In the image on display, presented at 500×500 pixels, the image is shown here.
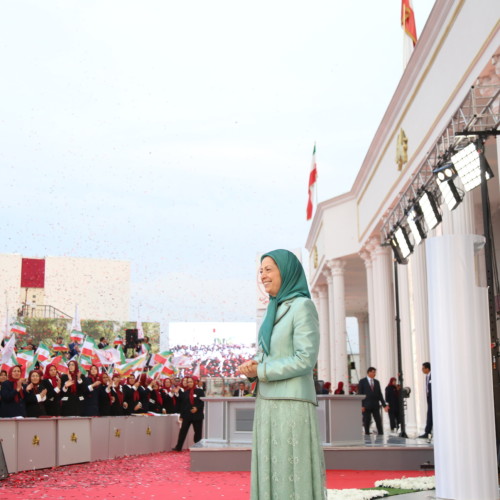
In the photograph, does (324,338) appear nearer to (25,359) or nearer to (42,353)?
(42,353)

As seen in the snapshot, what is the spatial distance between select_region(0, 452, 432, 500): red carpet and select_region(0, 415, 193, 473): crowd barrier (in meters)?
0.22

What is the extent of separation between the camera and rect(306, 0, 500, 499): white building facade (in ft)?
24.9

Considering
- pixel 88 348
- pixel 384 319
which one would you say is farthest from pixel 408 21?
pixel 88 348

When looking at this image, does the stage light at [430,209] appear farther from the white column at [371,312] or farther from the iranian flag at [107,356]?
the white column at [371,312]

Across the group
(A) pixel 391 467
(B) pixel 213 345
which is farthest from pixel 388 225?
(B) pixel 213 345

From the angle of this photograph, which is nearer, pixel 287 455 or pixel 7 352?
pixel 287 455

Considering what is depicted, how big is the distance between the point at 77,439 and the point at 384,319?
11.0m

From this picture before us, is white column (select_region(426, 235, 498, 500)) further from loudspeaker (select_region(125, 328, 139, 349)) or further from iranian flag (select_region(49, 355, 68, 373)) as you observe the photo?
loudspeaker (select_region(125, 328, 139, 349))

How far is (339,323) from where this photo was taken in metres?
28.8

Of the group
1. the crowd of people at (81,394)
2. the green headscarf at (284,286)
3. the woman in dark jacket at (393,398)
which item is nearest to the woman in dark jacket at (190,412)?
the crowd of people at (81,394)

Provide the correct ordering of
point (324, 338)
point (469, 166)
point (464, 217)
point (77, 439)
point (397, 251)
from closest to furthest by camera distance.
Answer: point (469, 166) → point (77, 439) → point (464, 217) → point (397, 251) → point (324, 338)

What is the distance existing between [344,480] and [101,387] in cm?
731

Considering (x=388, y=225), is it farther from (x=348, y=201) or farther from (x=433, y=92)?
(x=348, y=201)

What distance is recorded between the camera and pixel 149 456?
55.8 feet
